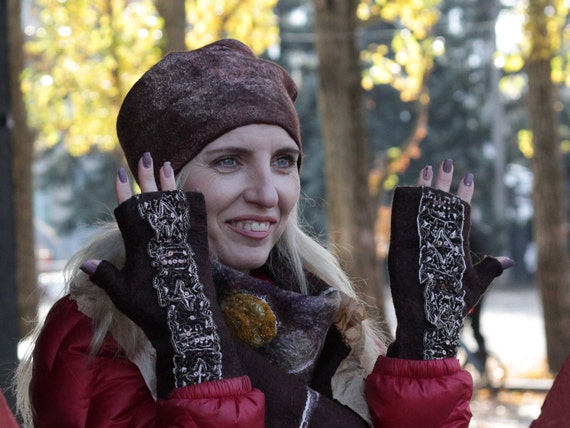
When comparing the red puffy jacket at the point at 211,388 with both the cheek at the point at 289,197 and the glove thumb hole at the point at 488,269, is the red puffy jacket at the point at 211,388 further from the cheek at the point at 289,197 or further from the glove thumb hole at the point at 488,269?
the cheek at the point at 289,197

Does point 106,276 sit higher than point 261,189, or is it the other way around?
point 261,189

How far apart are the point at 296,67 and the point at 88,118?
13.7 metres

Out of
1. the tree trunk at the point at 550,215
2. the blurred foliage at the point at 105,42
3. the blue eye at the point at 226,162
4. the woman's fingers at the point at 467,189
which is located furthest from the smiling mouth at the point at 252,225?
the blurred foliage at the point at 105,42

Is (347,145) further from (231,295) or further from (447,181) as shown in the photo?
(231,295)

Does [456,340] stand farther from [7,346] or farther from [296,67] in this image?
[296,67]

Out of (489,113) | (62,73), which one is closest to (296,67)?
(489,113)

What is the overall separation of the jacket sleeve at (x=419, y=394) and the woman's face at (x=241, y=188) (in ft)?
1.34

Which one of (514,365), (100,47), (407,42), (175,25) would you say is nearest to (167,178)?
(175,25)

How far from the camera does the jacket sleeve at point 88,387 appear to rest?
2268mm

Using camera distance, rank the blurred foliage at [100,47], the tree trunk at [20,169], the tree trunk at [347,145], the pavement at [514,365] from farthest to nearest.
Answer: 1. the blurred foliage at [100,47]
2. the pavement at [514,365]
3. the tree trunk at [347,145]
4. the tree trunk at [20,169]

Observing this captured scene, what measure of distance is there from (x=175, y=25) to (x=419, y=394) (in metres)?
7.23

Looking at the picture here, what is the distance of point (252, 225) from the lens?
2561 millimetres

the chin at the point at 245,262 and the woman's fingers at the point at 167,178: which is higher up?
the woman's fingers at the point at 167,178

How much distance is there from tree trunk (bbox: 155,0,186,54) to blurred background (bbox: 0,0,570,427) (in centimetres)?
1
